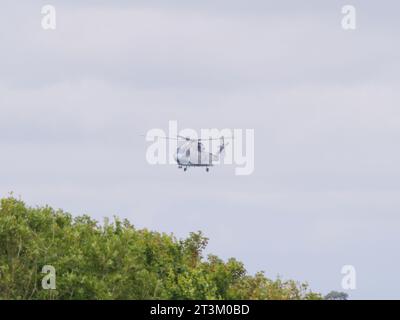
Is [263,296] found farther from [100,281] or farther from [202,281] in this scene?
[100,281]

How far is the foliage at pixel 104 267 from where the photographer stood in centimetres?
5822

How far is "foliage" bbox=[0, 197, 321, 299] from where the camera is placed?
58.2 metres

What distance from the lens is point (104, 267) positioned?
6066cm

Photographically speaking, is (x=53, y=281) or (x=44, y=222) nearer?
(x=53, y=281)
